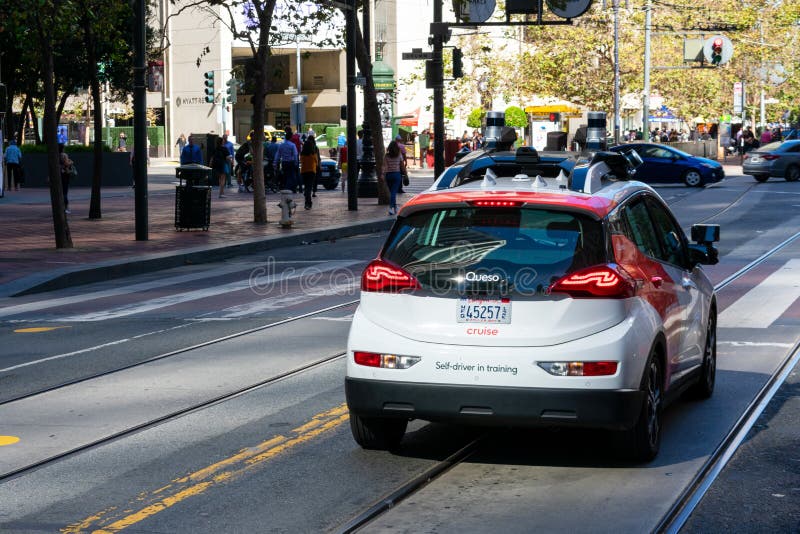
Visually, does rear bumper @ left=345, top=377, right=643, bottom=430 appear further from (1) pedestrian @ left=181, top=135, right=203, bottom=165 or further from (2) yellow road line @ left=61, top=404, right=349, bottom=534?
(1) pedestrian @ left=181, top=135, right=203, bottom=165

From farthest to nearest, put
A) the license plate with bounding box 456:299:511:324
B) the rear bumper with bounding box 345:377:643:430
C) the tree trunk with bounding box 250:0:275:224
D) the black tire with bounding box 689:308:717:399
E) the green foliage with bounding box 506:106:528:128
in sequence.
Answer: the green foliage with bounding box 506:106:528:128 → the tree trunk with bounding box 250:0:275:224 → the black tire with bounding box 689:308:717:399 → the license plate with bounding box 456:299:511:324 → the rear bumper with bounding box 345:377:643:430

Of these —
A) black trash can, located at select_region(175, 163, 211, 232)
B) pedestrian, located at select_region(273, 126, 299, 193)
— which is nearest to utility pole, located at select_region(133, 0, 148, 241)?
black trash can, located at select_region(175, 163, 211, 232)

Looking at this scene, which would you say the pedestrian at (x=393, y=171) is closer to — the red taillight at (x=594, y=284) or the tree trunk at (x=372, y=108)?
the tree trunk at (x=372, y=108)

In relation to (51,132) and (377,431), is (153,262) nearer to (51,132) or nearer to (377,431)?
(51,132)

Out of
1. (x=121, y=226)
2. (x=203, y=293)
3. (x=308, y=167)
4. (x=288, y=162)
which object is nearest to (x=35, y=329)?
(x=203, y=293)

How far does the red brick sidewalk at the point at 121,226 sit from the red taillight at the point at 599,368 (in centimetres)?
1228

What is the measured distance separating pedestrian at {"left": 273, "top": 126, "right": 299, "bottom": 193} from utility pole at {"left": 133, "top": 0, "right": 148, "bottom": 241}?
13492 millimetres

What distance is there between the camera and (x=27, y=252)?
21.2 meters

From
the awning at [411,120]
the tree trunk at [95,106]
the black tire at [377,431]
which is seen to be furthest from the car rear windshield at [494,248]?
the awning at [411,120]

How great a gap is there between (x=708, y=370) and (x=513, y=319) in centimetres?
278

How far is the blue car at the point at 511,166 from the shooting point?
8023mm

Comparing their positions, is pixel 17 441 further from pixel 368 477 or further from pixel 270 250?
pixel 270 250

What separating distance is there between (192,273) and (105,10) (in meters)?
8.35

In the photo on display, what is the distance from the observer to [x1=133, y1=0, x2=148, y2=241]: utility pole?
73.7 ft
